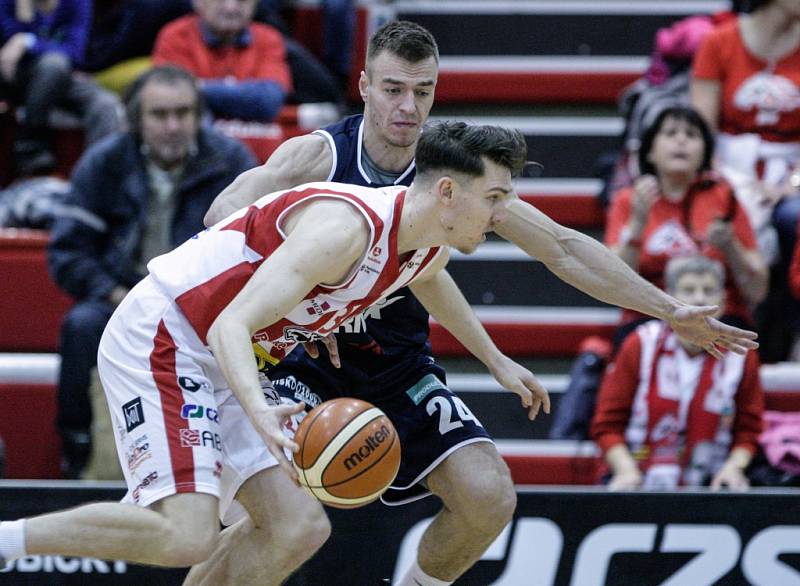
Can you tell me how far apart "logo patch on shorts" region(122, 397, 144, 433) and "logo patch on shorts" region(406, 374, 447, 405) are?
3.03ft

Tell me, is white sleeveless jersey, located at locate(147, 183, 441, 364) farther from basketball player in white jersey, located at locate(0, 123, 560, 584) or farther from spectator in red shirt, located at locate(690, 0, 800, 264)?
spectator in red shirt, located at locate(690, 0, 800, 264)

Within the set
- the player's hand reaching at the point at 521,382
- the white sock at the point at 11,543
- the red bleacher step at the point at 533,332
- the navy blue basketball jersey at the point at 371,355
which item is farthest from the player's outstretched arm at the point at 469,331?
the red bleacher step at the point at 533,332

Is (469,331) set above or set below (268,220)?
below

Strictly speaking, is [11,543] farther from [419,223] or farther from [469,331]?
[469,331]

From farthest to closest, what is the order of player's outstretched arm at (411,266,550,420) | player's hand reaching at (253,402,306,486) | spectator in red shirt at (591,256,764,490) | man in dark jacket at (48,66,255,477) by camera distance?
man in dark jacket at (48,66,255,477), spectator in red shirt at (591,256,764,490), player's outstretched arm at (411,266,550,420), player's hand reaching at (253,402,306,486)

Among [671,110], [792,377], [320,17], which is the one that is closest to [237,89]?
[320,17]

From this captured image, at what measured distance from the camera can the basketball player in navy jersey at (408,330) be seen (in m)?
4.22

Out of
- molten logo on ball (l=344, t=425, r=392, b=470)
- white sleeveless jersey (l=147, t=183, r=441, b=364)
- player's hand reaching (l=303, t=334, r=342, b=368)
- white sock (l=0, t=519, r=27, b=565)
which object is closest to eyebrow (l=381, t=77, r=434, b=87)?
white sleeveless jersey (l=147, t=183, r=441, b=364)

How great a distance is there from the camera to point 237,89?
683cm

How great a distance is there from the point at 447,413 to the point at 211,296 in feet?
2.94

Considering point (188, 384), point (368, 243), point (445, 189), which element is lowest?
point (188, 384)

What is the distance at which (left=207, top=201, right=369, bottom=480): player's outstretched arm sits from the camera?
3357mm

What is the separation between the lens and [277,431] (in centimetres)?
331

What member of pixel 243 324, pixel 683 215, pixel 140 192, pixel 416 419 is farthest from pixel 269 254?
pixel 683 215
